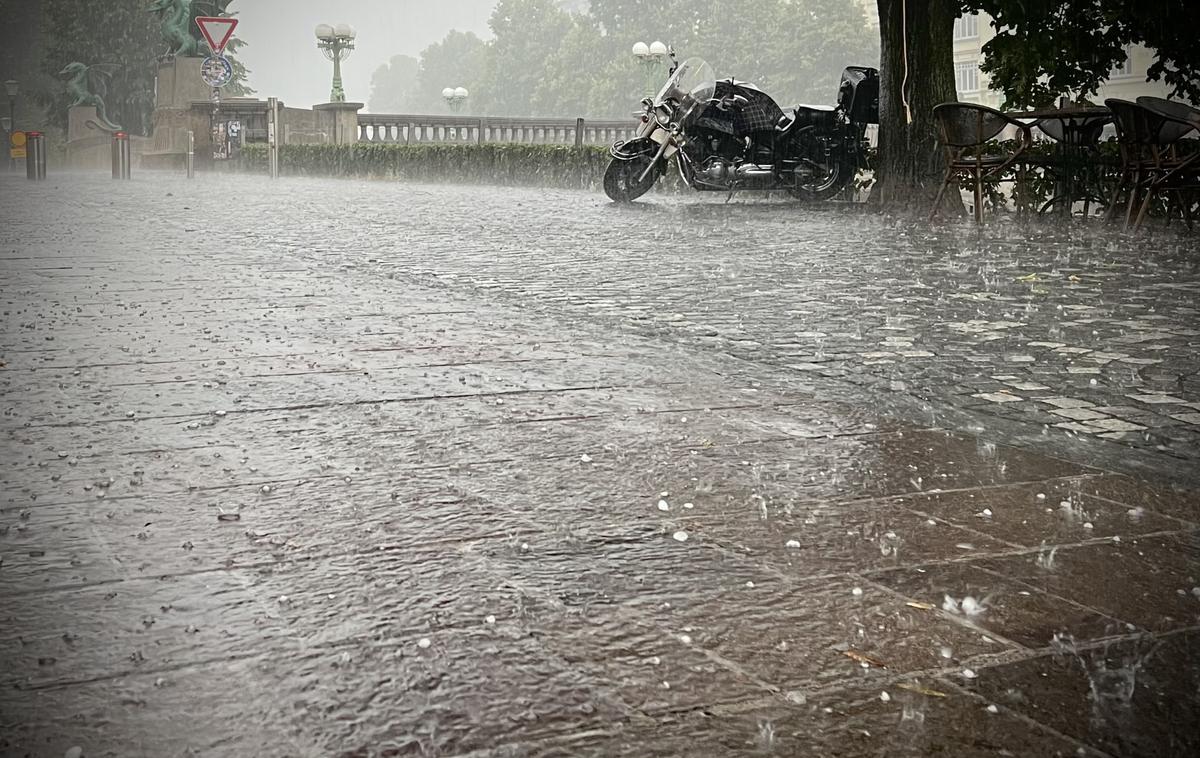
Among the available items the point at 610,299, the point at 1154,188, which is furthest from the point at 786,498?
the point at 1154,188

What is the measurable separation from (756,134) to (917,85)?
12.4 ft

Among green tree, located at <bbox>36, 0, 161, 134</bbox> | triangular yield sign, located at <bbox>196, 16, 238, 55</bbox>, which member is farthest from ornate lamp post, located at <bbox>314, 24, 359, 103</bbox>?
green tree, located at <bbox>36, 0, 161, 134</bbox>

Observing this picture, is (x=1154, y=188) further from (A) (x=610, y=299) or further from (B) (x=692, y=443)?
(B) (x=692, y=443)

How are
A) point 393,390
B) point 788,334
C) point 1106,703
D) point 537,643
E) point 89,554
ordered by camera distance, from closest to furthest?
point 1106,703 < point 537,643 < point 89,554 < point 393,390 < point 788,334

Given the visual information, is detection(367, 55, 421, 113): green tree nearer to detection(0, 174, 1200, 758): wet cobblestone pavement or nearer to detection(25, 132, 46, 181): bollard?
detection(25, 132, 46, 181): bollard

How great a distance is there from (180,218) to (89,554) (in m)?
15.3

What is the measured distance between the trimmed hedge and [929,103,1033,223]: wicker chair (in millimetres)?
9543

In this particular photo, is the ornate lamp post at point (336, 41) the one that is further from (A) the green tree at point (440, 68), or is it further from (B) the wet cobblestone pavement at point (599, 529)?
(A) the green tree at point (440, 68)

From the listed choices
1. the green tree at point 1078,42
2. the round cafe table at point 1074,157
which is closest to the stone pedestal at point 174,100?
the green tree at point 1078,42

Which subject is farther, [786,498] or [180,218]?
[180,218]

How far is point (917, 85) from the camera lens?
55.6 feet

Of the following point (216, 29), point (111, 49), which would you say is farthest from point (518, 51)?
point (216, 29)

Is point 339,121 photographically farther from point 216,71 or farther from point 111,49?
point 111,49

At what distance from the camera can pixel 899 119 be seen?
55.9ft
